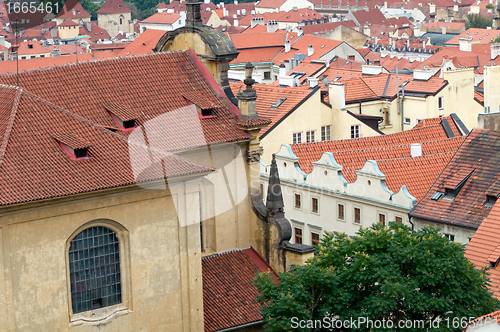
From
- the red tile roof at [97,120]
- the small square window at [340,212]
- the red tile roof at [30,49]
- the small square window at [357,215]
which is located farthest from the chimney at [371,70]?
the red tile roof at [30,49]

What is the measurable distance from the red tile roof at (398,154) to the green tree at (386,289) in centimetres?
1926

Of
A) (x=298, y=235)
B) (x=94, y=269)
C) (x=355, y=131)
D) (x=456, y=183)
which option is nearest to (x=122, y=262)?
(x=94, y=269)

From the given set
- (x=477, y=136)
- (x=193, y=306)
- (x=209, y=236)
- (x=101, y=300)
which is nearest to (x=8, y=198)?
(x=101, y=300)

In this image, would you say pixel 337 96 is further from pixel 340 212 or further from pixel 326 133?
pixel 340 212

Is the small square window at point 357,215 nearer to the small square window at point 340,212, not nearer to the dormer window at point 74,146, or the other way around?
the small square window at point 340,212

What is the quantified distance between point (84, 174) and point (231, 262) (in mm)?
8723

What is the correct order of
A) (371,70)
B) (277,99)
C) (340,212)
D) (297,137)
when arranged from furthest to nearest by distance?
1. (371,70)
2. (277,99)
3. (297,137)
4. (340,212)

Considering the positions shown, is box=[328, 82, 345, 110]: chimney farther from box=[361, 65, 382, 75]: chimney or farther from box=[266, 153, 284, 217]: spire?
box=[266, 153, 284, 217]: spire

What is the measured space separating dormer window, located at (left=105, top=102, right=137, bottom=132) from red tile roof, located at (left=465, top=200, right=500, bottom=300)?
16.1m

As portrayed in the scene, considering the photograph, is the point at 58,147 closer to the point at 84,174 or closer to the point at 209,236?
the point at 84,174

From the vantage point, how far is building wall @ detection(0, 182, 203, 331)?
3028cm

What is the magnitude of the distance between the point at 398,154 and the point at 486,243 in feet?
52.8

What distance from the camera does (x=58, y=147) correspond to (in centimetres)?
3141

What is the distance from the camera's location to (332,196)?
54500 mm
